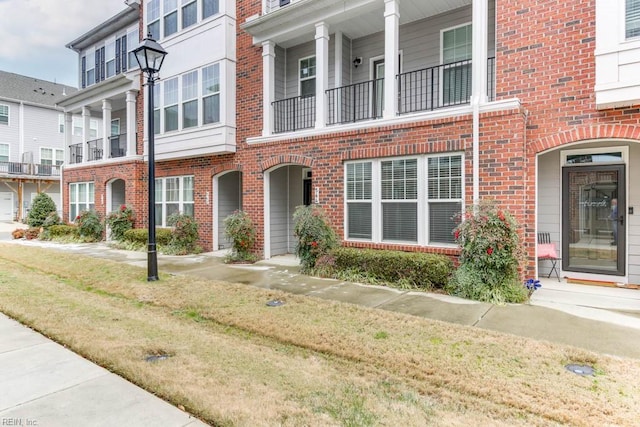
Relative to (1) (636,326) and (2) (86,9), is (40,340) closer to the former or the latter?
(1) (636,326)

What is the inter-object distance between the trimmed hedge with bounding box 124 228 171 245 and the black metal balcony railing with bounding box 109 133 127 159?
15.3 feet

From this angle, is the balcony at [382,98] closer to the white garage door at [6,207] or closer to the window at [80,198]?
the window at [80,198]

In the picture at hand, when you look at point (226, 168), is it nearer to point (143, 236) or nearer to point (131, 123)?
point (143, 236)

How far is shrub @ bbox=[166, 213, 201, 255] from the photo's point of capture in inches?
459

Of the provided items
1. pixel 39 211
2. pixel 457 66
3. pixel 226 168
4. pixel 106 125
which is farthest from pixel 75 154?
pixel 457 66

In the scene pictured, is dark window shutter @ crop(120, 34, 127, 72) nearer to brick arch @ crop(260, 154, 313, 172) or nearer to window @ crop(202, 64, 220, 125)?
window @ crop(202, 64, 220, 125)

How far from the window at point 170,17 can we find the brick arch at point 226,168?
4964mm

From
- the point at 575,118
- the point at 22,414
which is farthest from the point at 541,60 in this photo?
the point at 22,414

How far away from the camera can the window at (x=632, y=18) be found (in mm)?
5793

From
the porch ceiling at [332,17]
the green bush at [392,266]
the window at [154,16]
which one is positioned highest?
the window at [154,16]

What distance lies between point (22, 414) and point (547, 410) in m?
4.04

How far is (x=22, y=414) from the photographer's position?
2898 mm

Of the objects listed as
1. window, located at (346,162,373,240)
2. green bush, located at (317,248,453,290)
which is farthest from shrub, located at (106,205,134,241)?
window, located at (346,162,373,240)

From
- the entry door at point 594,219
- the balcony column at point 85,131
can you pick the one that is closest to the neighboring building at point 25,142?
the balcony column at point 85,131
